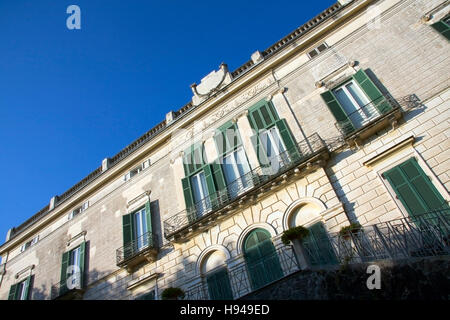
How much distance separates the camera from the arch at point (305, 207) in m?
10.6

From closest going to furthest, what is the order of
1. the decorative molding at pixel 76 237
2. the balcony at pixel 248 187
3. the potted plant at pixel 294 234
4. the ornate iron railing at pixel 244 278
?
1. the potted plant at pixel 294 234
2. the ornate iron railing at pixel 244 278
3. the balcony at pixel 248 187
4. the decorative molding at pixel 76 237

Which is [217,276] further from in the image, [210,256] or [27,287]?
[27,287]

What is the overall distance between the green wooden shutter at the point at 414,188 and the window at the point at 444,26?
16.8 ft

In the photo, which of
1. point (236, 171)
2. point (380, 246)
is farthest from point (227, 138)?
point (380, 246)

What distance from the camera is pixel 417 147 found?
1004 centimetres

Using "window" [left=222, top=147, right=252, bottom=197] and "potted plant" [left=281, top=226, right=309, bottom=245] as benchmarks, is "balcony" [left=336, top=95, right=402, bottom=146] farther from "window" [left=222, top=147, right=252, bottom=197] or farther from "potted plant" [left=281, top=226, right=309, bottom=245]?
"potted plant" [left=281, top=226, right=309, bottom=245]

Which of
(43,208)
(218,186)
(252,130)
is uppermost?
(43,208)

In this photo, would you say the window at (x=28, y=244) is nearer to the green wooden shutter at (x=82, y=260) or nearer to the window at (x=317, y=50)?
the green wooden shutter at (x=82, y=260)

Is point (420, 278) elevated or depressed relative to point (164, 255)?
depressed

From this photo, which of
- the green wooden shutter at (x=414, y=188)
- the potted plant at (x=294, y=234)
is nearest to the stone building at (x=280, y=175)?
the green wooden shutter at (x=414, y=188)

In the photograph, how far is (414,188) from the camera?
9.48 m
